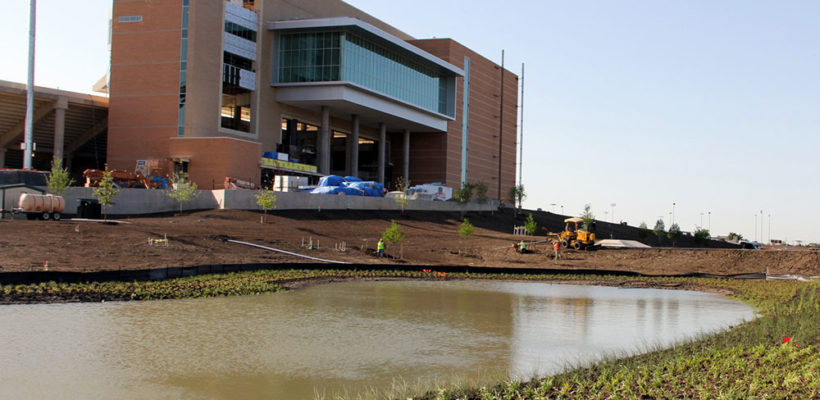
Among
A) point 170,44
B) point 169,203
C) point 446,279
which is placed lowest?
point 446,279

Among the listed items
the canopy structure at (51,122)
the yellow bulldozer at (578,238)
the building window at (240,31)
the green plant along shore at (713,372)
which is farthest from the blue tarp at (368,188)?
the green plant along shore at (713,372)

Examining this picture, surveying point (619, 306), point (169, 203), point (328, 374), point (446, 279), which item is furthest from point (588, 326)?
point (169, 203)

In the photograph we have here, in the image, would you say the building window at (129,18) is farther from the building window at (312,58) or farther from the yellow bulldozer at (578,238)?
the yellow bulldozer at (578,238)

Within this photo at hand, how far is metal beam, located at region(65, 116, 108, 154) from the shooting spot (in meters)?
82.6

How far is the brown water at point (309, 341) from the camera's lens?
1269 centimetres

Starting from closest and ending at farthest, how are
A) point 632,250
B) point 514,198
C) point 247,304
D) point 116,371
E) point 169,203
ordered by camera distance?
point 116,371
point 247,304
point 632,250
point 169,203
point 514,198

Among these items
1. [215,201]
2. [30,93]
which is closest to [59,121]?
[30,93]

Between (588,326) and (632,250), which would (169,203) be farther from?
(588,326)

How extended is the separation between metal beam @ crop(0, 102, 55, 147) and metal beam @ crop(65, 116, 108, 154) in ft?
23.1

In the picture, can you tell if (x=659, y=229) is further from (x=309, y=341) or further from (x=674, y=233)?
(x=309, y=341)

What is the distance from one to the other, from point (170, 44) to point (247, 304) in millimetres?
59619

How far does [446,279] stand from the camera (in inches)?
1515

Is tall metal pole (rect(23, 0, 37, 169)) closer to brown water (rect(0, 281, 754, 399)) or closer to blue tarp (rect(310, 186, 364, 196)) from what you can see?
blue tarp (rect(310, 186, 364, 196))

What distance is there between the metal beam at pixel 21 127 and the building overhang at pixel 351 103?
25004 millimetres
